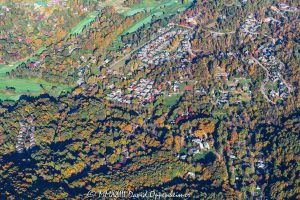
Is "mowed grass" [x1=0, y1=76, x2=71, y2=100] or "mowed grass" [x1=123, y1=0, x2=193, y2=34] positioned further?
"mowed grass" [x1=123, y1=0, x2=193, y2=34]

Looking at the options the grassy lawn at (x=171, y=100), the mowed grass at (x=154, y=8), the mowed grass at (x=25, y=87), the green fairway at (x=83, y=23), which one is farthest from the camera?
the mowed grass at (x=154, y=8)

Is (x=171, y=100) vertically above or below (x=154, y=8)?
below

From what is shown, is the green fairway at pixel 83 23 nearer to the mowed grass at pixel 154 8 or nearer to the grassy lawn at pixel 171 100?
the mowed grass at pixel 154 8

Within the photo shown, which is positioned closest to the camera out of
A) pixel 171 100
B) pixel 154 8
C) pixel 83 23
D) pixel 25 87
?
pixel 171 100

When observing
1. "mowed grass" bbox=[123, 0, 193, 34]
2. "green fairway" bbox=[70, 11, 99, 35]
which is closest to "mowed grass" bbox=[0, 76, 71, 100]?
"green fairway" bbox=[70, 11, 99, 35]

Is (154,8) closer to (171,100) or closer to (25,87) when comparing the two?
(171,100)

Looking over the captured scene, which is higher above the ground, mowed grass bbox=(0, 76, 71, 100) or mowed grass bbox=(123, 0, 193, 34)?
mowed grass bbox=(123, 0, 193, 34)

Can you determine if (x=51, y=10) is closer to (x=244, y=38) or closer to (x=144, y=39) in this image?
(x=144, y=39)

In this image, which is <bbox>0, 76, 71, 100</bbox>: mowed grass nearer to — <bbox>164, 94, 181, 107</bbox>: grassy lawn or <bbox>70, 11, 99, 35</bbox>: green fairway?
<bbox>164, 94, 181, 107</bbox>: grassy lawn

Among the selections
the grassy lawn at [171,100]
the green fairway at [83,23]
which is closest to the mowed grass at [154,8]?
the green fairway at [83,23]

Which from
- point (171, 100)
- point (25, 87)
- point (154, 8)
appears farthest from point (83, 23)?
point (171, 100)

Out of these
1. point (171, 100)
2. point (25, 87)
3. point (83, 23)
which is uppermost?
point (83, 23)
